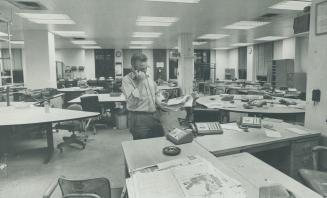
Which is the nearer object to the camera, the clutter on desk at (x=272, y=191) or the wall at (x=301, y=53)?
the clutter on desk at (x=272, y=191)

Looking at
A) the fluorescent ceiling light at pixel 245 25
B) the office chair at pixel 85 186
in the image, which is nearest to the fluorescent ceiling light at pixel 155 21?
the fluorescent ceiling light at pixel 245 25

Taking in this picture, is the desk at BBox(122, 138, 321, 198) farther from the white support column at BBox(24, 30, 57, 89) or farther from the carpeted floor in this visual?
the white support column at BBox(24, 30, 57, 89)

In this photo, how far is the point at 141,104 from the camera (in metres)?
3.06

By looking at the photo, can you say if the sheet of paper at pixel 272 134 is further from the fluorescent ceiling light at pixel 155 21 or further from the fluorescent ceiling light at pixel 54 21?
the fluorescent ceiling light at pixel 54 21

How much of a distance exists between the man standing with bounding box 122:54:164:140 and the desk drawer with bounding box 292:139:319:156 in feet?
4.58

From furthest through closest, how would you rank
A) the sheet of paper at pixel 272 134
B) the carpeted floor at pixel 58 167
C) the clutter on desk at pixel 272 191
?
the carpeted floor at pixel 58 167 → the sheet of paper at pixel 272 134 → the clutter on desk at pixel 272 191

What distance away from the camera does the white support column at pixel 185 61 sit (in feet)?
34.7

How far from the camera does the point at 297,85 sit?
9805 mm

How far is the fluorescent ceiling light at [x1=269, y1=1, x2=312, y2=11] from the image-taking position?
5797mm

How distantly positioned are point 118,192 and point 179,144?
662mm

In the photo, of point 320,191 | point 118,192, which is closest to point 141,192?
point 118,192

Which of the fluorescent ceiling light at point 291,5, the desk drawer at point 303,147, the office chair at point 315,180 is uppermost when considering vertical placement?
the fluorescent ceiling light at point 291,5

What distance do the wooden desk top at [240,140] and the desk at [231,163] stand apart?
14cm

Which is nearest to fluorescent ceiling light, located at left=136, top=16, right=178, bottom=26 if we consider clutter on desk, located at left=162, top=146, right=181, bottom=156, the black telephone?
the black telephone
